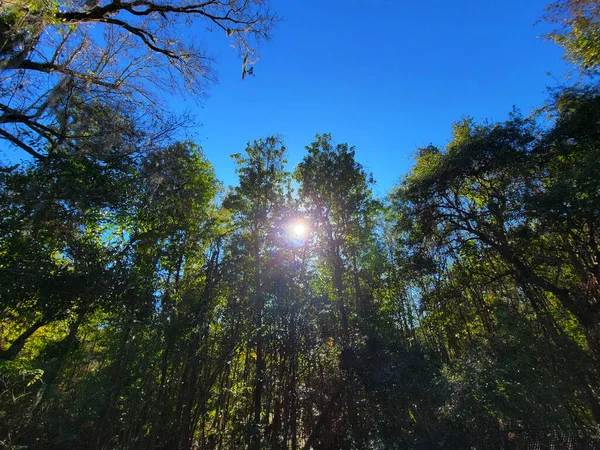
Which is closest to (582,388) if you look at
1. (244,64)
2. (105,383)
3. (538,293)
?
(538,293)

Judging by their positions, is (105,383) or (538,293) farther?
(538,293)

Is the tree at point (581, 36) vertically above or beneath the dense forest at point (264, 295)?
above

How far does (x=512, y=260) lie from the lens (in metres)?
5.53

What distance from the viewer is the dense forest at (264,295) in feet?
12.8

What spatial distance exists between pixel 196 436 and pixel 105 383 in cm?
188

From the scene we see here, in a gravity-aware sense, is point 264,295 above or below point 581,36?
below

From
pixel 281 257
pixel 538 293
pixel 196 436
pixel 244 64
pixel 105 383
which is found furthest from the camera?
pixel 281 257

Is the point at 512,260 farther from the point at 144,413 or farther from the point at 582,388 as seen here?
the point at 144,413

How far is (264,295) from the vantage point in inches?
196

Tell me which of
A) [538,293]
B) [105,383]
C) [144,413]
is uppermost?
[538,293]

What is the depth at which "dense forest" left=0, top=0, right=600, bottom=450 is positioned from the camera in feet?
12.8

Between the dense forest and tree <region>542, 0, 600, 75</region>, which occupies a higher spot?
tree <region>542, 0, 600, 75</region>

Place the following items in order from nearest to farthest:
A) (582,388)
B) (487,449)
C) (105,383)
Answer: (487,449) < (582,388) < (105,383)

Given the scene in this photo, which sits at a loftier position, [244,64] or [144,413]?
[244,64]
